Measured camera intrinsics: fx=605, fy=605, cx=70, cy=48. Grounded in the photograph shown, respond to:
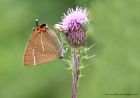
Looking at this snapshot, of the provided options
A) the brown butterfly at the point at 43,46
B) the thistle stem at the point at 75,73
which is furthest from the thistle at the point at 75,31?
the brown butterfly at the point at 43,46

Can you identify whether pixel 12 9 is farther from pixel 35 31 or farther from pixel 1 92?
pixel 35 31

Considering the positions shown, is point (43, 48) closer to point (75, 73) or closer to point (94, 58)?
point (75, 73)

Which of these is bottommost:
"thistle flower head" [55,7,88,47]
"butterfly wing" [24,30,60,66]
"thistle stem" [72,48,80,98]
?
"thistle stem" [72,48,80,98]

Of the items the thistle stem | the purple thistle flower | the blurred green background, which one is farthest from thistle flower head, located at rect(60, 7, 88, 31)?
the thistle stem

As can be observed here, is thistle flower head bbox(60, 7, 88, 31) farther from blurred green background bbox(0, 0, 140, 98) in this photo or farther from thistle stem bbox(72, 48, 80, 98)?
thistle stem bbox(72, 48, 80, 98)

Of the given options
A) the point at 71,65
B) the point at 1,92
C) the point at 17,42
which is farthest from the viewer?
the point at 17,42

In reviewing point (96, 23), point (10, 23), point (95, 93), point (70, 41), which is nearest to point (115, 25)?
point (96, 23)

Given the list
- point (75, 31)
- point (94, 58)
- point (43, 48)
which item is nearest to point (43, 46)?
point (43, 48)

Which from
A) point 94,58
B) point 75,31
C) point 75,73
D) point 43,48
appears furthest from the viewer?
point 94,58
